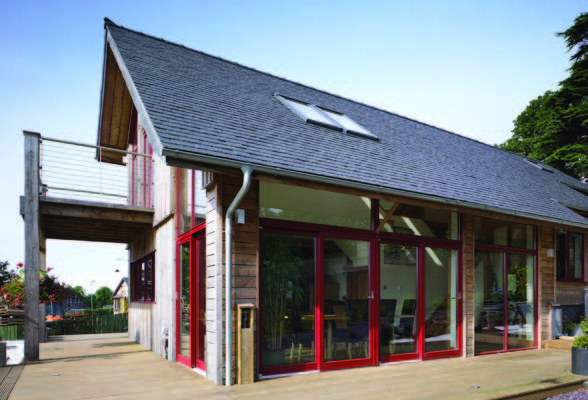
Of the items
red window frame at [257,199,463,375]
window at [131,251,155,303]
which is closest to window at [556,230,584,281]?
red window frame at [257,199,463,375]

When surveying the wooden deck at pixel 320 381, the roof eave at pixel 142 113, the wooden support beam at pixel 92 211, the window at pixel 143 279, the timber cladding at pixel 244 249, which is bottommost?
the wooden deck at pixel 320 381

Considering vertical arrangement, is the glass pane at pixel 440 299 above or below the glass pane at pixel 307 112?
below

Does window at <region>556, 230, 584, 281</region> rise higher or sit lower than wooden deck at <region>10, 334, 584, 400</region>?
higher

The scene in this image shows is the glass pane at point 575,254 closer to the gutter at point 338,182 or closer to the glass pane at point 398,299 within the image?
the gutter at point 338,182

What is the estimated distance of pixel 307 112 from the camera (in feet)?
28.3

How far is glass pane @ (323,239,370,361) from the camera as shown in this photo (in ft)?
20.9

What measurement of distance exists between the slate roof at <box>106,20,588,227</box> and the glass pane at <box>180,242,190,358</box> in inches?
86.3

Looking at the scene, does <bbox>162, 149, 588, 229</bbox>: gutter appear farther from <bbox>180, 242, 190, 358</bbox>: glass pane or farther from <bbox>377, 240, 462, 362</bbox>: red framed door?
<bbox>180, 242, 190, 358</bbox>: glass pane

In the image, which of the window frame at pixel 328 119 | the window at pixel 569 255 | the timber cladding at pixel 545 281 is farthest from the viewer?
the window at pixel 569 255

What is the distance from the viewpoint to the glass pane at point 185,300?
7191 mm

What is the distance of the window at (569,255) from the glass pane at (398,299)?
475 cm

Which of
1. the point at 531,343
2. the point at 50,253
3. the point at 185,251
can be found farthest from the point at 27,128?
the point at 531,343

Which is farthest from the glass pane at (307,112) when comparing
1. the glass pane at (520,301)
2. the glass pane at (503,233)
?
the glass pane at (520,301)

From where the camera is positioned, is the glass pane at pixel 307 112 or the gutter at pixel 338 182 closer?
the gutter at pixel 338 182
